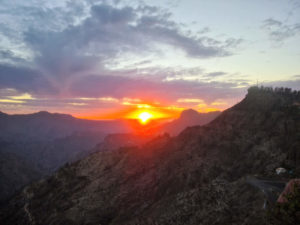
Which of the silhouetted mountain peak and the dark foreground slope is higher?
the silhouetted mountain peak

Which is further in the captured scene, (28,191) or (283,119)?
(28,191)

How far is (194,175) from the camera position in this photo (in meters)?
48.5

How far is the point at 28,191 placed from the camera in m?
98.8

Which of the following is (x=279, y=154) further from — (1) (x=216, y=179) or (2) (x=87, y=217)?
(2) (x=87, y=217)

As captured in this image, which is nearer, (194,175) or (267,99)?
(194,175)

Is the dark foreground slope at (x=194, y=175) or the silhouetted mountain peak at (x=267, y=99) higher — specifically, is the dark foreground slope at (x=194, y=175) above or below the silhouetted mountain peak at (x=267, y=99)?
below

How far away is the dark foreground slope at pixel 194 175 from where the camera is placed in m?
34.8

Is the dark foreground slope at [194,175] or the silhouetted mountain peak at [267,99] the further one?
the silhouetted mountain peak at [267,99]

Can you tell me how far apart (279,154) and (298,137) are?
5.27 metres

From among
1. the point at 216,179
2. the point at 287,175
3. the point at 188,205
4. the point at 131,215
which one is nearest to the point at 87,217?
the point at 131,215

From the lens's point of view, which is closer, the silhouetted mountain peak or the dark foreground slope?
the dark foreground slope

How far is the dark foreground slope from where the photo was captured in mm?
34812

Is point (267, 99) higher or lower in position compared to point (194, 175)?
higher

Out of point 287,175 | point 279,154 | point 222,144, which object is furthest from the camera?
point 222,144
